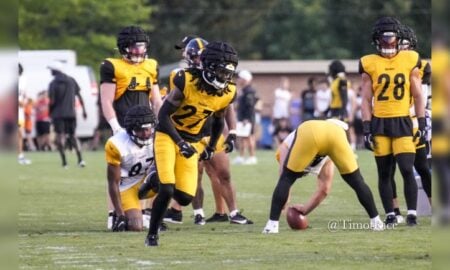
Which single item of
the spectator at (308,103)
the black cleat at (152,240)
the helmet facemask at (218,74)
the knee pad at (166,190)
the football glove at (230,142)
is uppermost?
the helmet facemask at (218,74)

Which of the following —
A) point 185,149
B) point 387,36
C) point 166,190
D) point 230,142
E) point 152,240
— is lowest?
point 152,240

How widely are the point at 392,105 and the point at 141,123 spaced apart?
236 cm

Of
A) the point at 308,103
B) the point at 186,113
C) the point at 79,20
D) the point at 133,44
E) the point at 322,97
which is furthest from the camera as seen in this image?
the point at 79,20

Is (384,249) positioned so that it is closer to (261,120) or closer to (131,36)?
(131,36)

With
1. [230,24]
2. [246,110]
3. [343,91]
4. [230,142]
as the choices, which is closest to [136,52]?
[230,142]

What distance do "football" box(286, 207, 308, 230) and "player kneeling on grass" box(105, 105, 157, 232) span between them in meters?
1.36

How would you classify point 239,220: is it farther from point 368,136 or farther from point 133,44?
point 133,44

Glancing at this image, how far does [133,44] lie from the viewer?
450 inches

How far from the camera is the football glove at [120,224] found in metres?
10.7

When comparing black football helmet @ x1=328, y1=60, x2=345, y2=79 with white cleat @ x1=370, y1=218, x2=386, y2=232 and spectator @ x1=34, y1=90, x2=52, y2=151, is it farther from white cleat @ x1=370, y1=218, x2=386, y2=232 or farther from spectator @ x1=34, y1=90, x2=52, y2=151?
white cleat @ x1=370, y1=218, x2=386, y2=232

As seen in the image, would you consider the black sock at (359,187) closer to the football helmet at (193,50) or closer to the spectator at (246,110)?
the football helmet at (193,50)

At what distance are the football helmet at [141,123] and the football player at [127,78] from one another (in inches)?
32.9

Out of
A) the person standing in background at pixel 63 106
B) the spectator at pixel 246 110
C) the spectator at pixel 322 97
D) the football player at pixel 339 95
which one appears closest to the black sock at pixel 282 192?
the football player at pixel 339 95

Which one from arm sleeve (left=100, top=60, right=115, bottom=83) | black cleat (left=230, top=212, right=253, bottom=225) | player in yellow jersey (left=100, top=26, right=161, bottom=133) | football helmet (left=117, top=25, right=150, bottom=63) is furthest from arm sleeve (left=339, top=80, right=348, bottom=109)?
arm sleeve (left=100, top=60, right=115, bottom=83)
